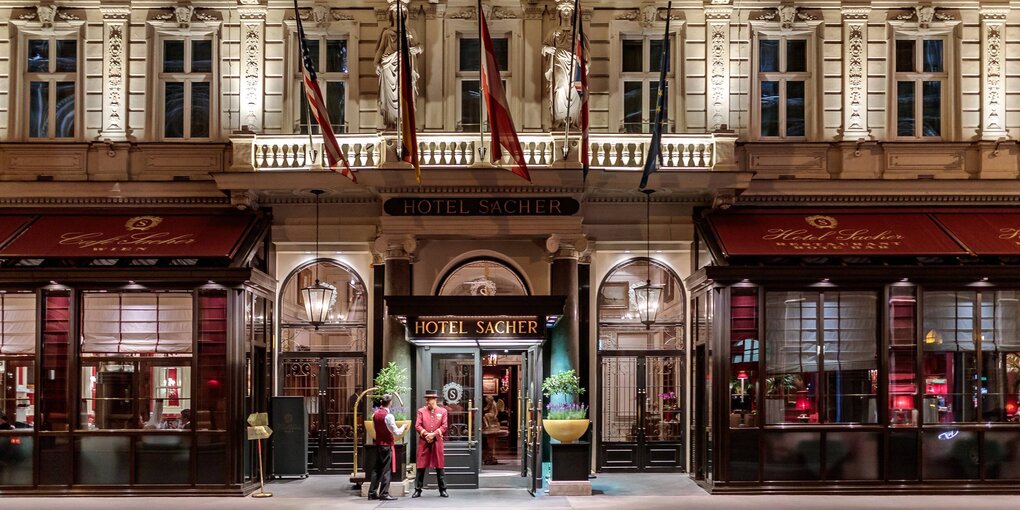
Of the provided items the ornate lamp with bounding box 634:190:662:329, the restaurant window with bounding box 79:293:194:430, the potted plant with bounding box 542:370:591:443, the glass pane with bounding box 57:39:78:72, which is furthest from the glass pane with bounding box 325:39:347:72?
the potted plant with bounding box 542:370:591:443

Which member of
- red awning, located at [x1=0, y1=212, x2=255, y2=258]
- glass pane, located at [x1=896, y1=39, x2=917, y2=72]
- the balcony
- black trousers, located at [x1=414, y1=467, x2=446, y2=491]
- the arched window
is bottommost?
black trousers, located at [x1=414, y1=467, x2=446, y2=491]

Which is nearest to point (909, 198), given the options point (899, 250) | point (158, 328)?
point (899, 250)

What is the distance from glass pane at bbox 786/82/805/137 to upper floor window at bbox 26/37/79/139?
48.3 ft

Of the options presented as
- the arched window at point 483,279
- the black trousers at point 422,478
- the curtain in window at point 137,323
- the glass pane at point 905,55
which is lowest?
the black trousers at point 422,478

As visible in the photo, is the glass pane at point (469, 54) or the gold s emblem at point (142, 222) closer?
the gold s emblem at point (142, 222)

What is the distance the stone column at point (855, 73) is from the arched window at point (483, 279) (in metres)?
7.32

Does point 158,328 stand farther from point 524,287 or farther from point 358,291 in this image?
point 524,287

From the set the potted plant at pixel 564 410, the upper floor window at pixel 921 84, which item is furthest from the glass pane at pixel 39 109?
the upper floor window at pixel 921 84

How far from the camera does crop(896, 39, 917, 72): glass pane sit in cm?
2431

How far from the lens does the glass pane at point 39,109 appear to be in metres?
24.3

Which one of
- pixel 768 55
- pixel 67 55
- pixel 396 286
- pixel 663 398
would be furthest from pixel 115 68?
pixel 768 55

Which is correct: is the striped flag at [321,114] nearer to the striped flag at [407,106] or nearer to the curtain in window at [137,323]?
the striped flag at [407,106]

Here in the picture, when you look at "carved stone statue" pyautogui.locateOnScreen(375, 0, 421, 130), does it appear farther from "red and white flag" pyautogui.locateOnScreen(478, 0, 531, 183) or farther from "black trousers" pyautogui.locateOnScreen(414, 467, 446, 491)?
"black trousers" pyautogui.locateOnScreen(414, 467, 446, 491)

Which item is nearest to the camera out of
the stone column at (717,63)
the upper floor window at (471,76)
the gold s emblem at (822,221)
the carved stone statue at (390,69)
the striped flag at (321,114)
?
the striped flag at (321,114)
